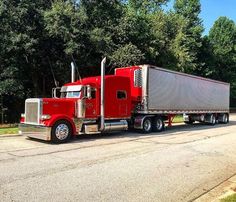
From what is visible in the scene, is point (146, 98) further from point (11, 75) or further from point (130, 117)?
point (11, 75)

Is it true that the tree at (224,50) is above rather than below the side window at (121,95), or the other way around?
above

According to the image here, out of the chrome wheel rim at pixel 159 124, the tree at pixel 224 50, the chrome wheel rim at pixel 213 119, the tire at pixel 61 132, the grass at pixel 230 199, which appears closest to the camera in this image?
the grass at pixel 230 199

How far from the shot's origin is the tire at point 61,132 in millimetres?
15906

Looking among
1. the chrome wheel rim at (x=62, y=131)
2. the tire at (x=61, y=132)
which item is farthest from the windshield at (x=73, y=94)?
the chrome wheel rim at (x=62, y=131)

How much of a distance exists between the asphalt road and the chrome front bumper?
33 cm

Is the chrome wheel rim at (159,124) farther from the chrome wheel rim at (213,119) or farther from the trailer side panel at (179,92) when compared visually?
the chrome wheel rim at (213,119)

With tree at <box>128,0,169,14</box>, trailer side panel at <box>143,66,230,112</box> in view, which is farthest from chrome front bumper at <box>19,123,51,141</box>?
tree at <box>128,0,169,14</box>

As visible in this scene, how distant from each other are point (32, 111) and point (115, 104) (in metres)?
4.62

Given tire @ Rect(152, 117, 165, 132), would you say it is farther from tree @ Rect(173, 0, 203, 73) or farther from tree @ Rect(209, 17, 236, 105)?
tree @ Rect(209, 17, 236, 105)

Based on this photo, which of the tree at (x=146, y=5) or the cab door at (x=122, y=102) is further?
the tree at (x=146, y=5)

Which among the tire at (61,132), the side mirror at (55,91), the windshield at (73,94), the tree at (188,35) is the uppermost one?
the tree at (188,35)

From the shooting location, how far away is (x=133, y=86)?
72.0 feet

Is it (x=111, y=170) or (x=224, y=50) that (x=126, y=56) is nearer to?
(x=111, y=170)

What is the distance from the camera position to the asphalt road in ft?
26.2
